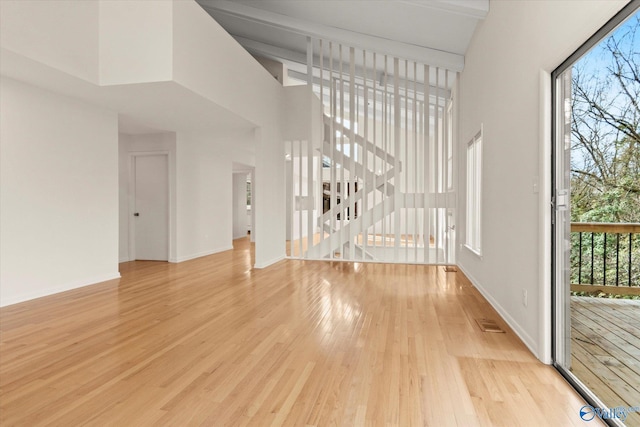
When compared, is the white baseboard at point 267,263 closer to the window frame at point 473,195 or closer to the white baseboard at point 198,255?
the white baseboard at point 198,255

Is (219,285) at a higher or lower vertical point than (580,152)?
lower

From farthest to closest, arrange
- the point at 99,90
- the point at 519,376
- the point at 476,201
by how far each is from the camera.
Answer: the point at 476,201 → the point at 99,90 → the point at 519,376

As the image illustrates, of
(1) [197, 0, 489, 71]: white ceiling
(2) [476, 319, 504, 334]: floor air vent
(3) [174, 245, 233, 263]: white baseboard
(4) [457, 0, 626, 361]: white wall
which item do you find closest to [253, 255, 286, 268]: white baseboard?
(3) [174, 245, 233, 263]: white baseboard

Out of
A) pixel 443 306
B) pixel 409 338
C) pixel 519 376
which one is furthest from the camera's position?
pixel 443 306

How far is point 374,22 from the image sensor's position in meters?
5.39

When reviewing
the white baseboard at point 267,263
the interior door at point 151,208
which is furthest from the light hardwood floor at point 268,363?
the interior door at point 151,208

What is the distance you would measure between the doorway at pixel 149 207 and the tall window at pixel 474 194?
205 inches

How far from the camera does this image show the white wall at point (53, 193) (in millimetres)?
3643

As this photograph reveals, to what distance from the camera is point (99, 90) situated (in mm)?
3963

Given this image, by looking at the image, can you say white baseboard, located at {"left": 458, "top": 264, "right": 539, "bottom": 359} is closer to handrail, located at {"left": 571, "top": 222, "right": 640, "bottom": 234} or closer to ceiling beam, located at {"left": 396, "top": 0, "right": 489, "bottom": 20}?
handrail, located at {"left": 571, "top": 222, "right": 640, "bottom": 234}

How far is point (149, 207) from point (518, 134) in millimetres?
6174

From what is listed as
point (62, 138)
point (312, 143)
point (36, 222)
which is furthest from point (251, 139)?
point (36, 222)

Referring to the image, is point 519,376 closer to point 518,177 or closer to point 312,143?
point 518,177

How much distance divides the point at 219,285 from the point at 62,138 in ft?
8.37
